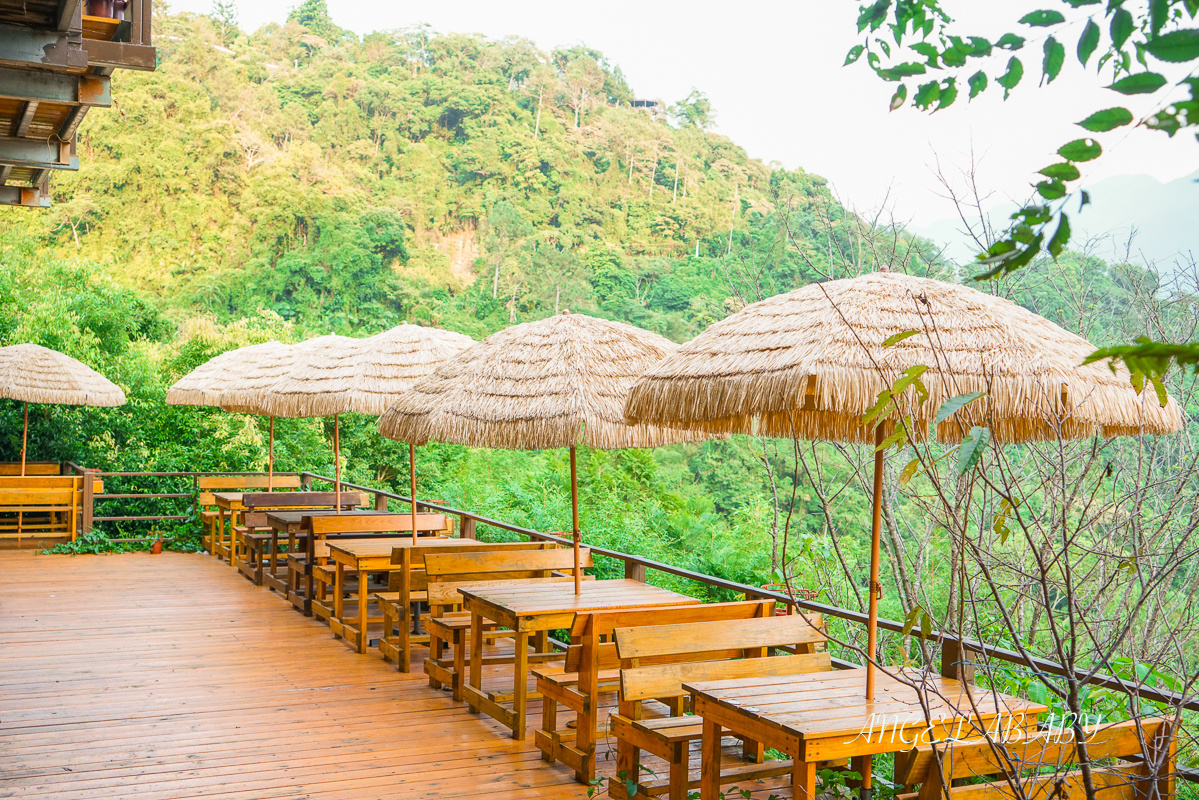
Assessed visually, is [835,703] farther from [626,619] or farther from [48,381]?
[48,381]

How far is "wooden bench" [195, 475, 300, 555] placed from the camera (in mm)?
11547

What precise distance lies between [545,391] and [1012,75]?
404 centimetres

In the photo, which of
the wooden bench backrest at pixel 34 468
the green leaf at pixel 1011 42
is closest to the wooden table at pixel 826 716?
the green leaf at pixel 1011 42

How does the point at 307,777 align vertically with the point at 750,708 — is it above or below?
below

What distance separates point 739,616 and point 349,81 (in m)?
45.6

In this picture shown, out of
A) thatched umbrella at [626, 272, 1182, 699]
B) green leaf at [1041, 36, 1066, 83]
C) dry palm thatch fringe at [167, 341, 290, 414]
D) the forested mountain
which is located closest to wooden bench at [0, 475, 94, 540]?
the forested mountain

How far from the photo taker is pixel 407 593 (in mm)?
6168

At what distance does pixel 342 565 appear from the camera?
7328 millimetres

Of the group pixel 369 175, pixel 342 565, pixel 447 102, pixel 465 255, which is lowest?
pixel 342 565

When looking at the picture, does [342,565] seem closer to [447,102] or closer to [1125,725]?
[1125,725]

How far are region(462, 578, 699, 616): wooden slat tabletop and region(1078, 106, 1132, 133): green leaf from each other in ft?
13.2

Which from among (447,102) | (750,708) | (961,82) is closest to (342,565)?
(750,708)

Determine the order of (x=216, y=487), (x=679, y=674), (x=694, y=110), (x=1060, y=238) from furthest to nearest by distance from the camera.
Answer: (x=694, y=110)
(x=216, y=487)
(x=679, y=674)
(x=1060, y=238)

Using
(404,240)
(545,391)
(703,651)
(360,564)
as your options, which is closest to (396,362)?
(360,564)
